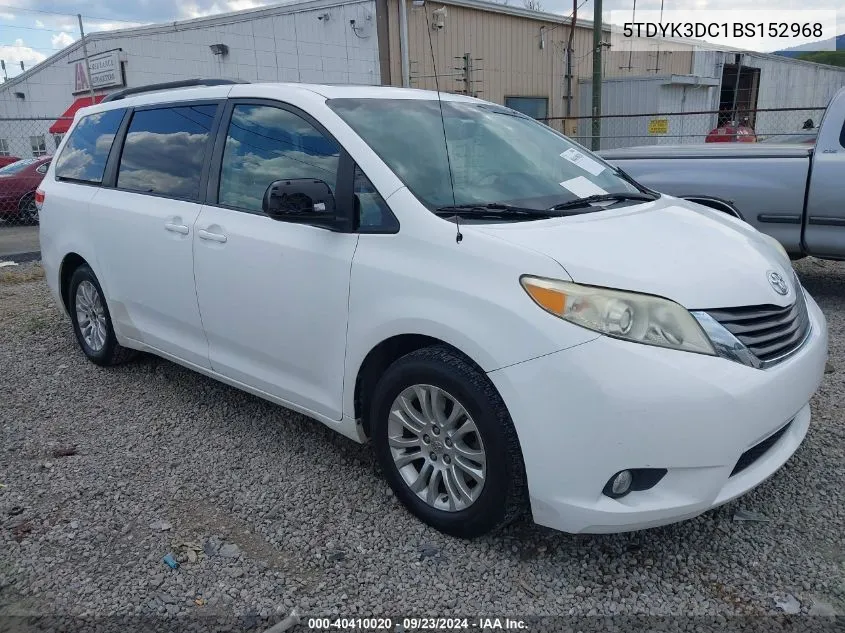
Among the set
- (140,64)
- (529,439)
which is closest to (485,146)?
(529,439)

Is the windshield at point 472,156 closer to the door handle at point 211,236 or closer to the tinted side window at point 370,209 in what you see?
the tinted side window at point 370,209

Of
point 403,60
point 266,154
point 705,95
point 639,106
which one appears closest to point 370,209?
point 266,154

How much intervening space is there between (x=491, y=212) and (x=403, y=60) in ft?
49.2

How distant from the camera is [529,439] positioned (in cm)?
241

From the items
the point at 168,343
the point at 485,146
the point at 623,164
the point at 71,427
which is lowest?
the point at 71,427

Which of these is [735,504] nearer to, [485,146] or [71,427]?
[485,146]

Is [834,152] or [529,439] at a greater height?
[834,152]

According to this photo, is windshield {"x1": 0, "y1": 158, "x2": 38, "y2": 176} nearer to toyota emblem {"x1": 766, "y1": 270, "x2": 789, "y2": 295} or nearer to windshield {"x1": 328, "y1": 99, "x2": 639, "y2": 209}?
windshield {"x1": 328, "y1": 99, "x2": 639, "y2": 209}

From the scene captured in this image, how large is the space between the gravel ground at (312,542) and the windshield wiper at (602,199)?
4.63ft

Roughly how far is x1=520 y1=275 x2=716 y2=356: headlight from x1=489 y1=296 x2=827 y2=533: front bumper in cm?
6

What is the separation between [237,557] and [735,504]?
2.13m

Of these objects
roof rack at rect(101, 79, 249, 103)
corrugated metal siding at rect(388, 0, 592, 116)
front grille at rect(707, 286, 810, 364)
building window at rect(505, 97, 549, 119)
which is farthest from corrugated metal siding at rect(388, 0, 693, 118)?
front grille at rect(707, 286, 810, 364)

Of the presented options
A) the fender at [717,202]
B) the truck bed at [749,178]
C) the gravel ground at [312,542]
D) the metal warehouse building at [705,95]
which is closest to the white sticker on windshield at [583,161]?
the gravel ground at [312,542]

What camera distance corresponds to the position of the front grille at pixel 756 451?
2.50 meters
